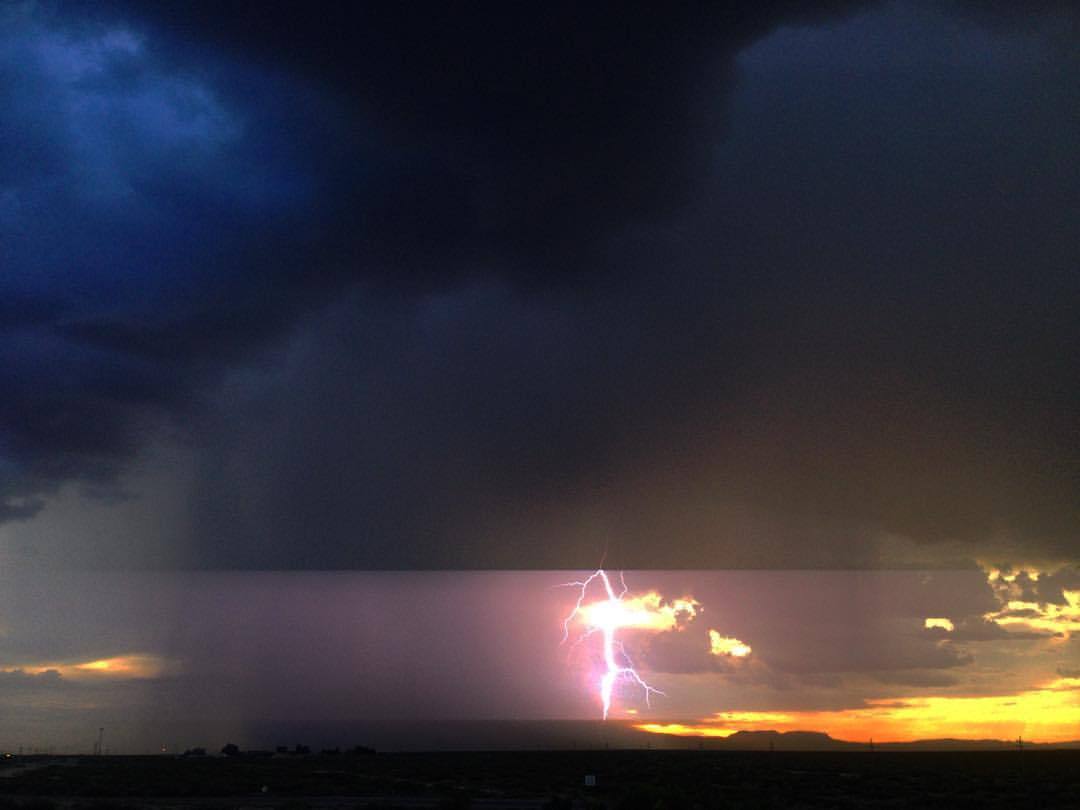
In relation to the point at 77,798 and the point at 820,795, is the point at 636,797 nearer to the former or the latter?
the point at 820,795

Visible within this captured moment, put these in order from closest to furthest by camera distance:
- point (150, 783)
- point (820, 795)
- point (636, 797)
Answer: point (636, 797) < point (820, 795) < point (150, 783)

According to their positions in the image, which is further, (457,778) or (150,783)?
(457,778)

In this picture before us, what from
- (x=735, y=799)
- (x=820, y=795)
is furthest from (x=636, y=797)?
(x=820, y=795)

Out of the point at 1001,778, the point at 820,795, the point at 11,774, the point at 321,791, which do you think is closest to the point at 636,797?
the point at 820,795

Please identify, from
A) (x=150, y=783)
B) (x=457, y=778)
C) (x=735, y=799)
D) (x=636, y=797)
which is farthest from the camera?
(x=457, y=778)

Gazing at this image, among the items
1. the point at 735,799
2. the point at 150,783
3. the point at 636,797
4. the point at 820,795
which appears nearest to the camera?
the point at 636,797

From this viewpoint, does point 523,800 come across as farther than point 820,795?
No

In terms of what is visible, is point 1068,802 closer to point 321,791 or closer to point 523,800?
point 523,800

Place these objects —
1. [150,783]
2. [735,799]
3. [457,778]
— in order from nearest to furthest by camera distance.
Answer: [735,799] → [150,783] → [457,778]
